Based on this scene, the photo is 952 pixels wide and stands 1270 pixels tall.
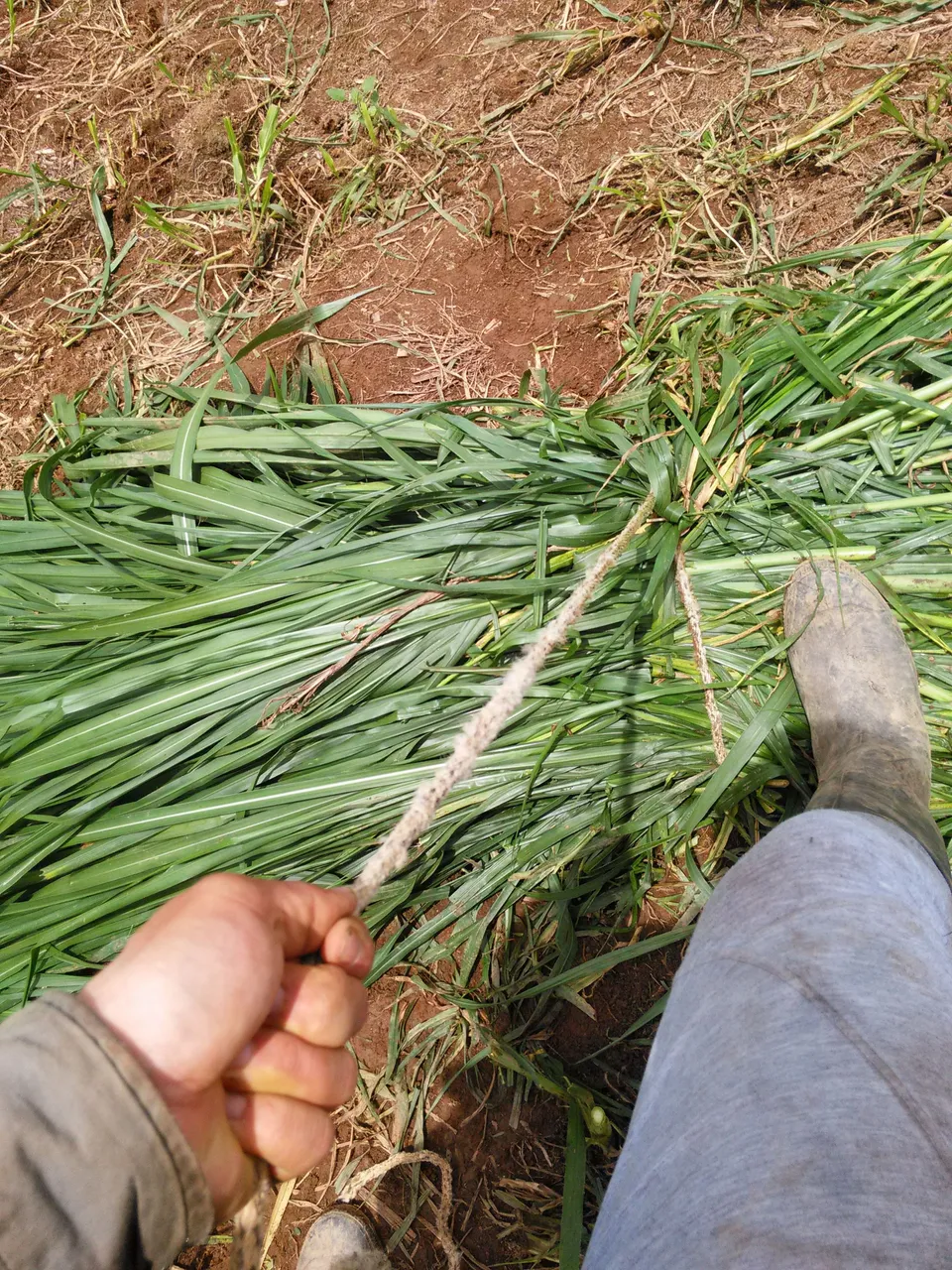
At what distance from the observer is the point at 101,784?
162cm

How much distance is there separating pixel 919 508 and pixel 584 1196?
5.06 ft

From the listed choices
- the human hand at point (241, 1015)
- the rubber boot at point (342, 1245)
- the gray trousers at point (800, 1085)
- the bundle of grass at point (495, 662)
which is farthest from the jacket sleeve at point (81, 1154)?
the rubber boot at point (342, 1245)

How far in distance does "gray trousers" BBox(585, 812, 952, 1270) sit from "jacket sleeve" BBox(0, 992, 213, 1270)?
494mm

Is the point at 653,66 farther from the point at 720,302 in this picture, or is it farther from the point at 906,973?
the point at 906,973

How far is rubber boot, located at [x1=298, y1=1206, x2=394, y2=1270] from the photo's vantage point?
1591 mm

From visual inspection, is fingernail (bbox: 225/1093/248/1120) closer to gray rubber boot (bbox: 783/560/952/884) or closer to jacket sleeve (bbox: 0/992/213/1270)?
jacket sleeve (bbox: 0/992/213/1270)

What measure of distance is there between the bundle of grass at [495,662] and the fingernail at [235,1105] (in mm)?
861

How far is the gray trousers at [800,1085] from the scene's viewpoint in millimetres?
742

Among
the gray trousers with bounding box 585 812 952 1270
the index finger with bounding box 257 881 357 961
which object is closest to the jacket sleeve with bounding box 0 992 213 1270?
the index finger with bounding box 257 881 357 961

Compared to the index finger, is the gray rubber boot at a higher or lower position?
lower

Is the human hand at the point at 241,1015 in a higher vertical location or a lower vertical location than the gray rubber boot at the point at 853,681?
higher

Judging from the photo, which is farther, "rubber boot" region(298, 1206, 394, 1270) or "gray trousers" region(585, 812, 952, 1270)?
"rubber boot" region(298, 1206, 394, 1270)

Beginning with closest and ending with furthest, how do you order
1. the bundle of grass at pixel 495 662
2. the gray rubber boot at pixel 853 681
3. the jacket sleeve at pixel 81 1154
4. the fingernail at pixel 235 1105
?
the jacket sleeve at pixel 81 1154 → the fingernail at pixel 235 1105 → the gray rubber boot at pixel 853 681 → the bundle of grass at pixel 495 662

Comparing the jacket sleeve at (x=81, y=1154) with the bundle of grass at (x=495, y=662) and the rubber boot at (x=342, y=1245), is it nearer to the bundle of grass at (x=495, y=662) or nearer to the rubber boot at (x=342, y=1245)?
the bundle of grass at (x=495, y=662)
